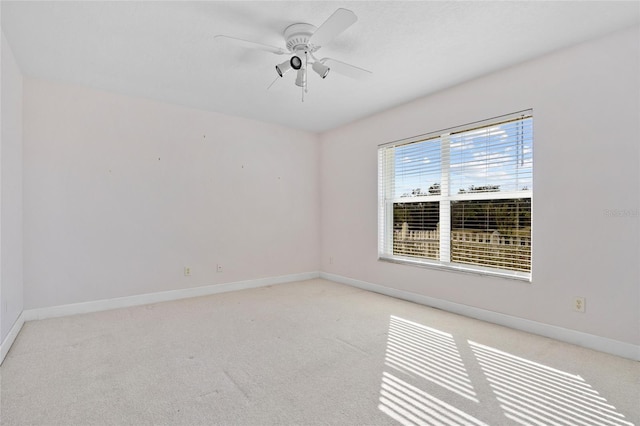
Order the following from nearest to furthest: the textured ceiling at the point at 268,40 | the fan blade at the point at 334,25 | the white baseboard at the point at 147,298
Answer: the fan blade at the point at 334,25, the textured ceiling at the point at 268,40, the white baseboard at the point at 147,298

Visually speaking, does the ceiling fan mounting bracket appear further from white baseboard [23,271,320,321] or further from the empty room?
white baseboard [23,271,320,321]

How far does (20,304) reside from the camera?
300cm

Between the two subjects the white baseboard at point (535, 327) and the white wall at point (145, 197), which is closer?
the white baseboard at point (535, 327)

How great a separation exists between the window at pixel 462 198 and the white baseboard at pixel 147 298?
1813 millimetres

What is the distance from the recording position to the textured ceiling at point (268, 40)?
2131mm

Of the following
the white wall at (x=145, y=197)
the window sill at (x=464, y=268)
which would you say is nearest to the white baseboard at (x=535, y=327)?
the window sill at (x=464, y=268)

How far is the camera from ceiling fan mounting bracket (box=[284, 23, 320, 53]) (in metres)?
2.30

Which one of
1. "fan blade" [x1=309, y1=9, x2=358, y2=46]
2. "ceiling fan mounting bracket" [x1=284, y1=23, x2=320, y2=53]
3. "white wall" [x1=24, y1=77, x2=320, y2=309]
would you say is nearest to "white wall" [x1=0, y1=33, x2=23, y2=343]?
"white wall" [x1=24, y1=77, x2=320, y2=309]

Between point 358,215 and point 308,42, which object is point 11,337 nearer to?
point 308,42

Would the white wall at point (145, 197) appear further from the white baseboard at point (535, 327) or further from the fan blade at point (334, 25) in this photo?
the fan blade at point (334, 25)

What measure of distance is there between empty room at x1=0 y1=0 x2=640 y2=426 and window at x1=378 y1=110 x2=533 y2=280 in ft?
0.07

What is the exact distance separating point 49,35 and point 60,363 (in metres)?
2.46

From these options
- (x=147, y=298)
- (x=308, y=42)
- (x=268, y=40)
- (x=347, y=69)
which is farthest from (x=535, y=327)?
(x=147, y=298)

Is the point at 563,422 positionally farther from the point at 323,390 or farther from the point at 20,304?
the point at 20,304
